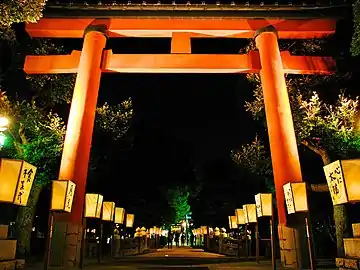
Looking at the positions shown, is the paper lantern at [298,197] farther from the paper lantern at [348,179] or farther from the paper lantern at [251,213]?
the paper lantern at [251,213]

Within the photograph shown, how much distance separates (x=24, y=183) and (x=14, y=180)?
13.7 inches

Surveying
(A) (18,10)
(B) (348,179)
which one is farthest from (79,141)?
(B) (348,179)

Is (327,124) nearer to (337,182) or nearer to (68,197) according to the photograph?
(337,182)

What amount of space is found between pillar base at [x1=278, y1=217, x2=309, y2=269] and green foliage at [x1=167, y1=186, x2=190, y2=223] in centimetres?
4112

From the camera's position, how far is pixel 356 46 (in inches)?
416

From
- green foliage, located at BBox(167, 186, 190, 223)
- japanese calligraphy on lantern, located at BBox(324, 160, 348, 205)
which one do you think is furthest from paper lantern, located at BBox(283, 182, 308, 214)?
green foliage, located at BBox(167, 186, 190, 223)

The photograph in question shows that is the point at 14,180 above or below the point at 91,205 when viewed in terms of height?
below

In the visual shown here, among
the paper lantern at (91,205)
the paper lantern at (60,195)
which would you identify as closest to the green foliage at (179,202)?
the paper lantern at (91,205)

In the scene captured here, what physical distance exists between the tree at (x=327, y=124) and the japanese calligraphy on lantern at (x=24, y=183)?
9.19m

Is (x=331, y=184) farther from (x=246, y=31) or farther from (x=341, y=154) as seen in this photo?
(x=246, y=31)

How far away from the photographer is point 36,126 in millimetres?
13555

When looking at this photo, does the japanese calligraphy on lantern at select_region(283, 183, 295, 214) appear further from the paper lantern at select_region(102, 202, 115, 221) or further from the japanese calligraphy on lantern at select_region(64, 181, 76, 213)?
the paper lantern at select_region(102, 202, 115, 221)

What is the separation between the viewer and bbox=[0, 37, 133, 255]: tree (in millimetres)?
13305

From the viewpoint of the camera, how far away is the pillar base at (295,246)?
35.9ft
